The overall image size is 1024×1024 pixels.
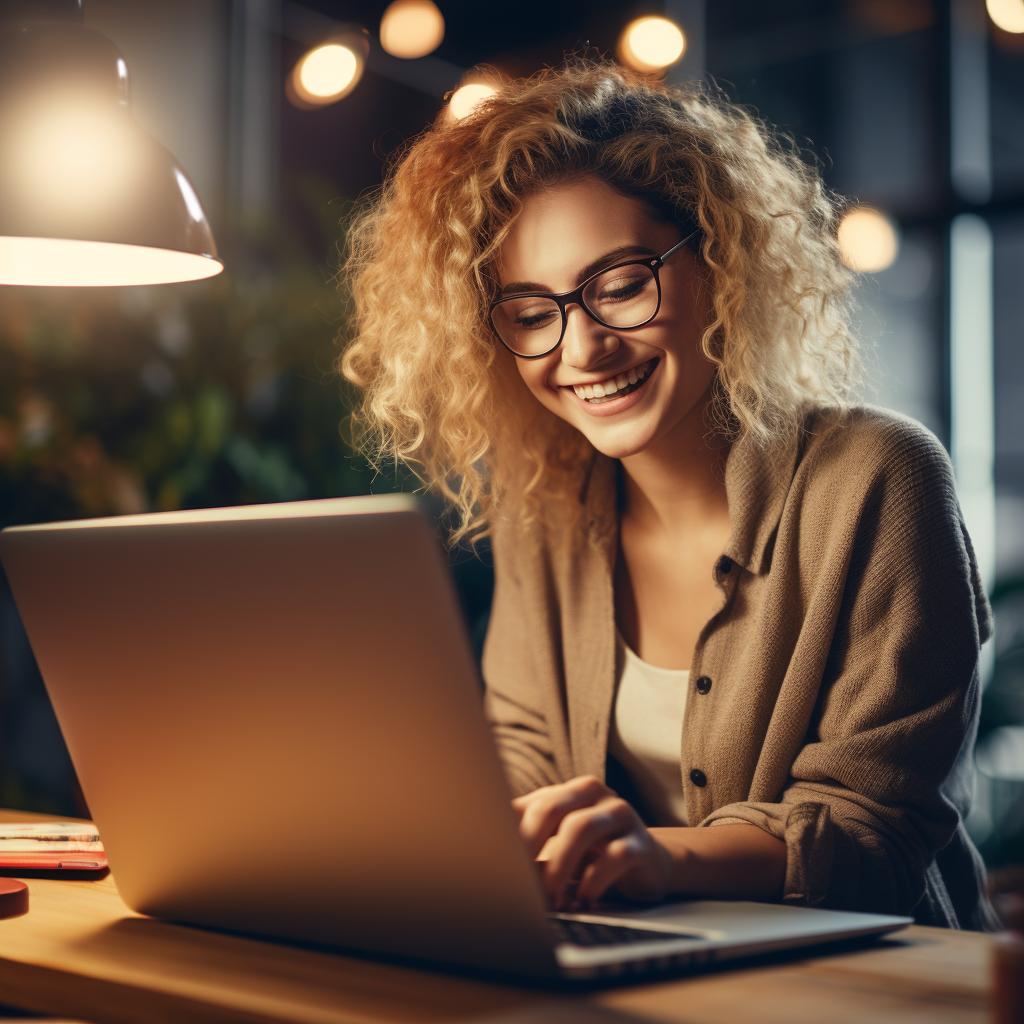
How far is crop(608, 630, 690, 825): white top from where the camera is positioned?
1393 mm

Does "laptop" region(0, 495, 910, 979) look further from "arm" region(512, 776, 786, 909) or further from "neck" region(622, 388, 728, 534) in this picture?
"neck" region(622, 388, 728, 534)

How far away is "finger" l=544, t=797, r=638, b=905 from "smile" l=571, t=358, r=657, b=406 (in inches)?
25.6

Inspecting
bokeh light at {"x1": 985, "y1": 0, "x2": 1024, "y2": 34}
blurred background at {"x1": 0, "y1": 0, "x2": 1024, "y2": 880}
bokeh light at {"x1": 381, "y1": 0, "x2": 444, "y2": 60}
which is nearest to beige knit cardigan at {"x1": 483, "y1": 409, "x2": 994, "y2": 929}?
blurred background at {"x1": 0, "y1": 0, "x2": 1024, "y2": 880}

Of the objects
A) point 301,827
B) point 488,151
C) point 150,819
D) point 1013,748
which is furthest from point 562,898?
point 1013,748

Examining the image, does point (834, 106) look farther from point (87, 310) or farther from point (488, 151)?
point (488, 151)

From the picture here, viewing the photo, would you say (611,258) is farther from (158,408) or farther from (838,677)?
(158,408)

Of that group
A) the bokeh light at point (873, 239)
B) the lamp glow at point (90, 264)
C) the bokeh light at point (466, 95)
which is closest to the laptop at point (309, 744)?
the lamp glow at point (90, 264)

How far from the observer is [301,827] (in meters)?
0.72

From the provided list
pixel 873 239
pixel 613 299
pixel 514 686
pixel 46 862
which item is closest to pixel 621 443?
pixel 613 299

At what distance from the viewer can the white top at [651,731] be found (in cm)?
139

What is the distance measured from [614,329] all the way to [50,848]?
81 centimetres

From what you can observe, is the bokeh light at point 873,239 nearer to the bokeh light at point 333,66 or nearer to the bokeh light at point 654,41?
the bokeh light at point 654,41

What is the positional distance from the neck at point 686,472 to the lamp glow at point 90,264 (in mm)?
583

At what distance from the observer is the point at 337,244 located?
2.98m
